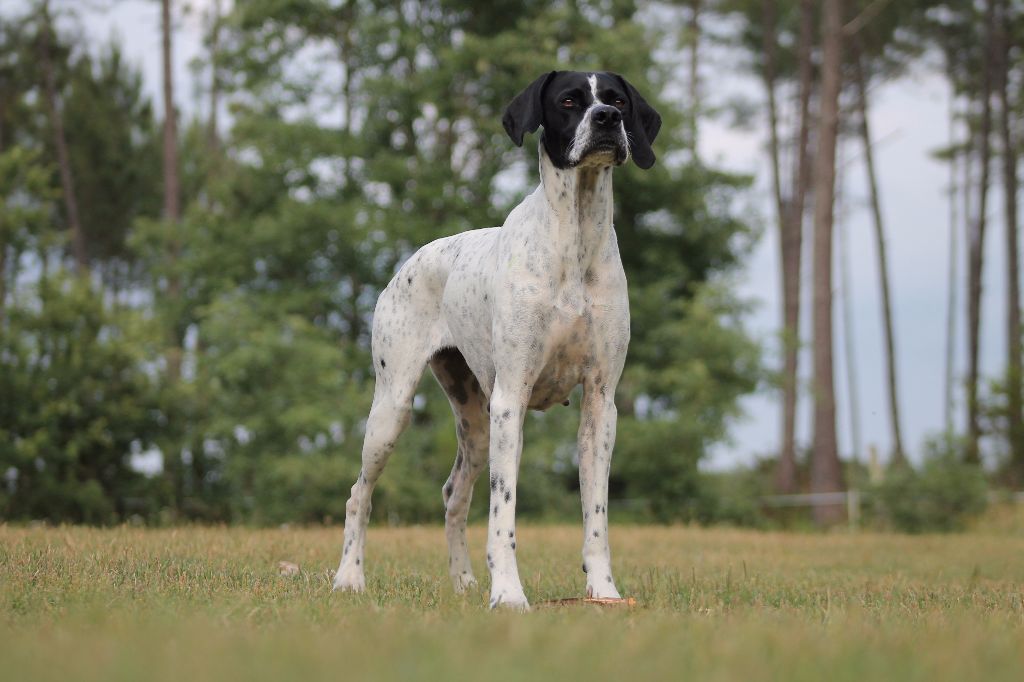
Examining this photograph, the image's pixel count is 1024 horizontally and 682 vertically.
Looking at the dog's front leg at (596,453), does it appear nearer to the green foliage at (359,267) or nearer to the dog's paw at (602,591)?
the dog's paw at (602,591)

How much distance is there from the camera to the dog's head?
5.25m

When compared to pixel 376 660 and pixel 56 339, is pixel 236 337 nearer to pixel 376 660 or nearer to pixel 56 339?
pixel 56 339

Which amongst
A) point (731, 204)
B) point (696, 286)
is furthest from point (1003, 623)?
point (731, 204)

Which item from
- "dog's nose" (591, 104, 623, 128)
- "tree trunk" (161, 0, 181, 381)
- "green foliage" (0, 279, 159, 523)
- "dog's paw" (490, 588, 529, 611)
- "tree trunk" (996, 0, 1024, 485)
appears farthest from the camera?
"tree trunk" (996, 0, 1024, 485)

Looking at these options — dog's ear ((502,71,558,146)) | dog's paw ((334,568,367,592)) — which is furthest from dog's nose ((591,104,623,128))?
dog's paw ((334,568,367,592))

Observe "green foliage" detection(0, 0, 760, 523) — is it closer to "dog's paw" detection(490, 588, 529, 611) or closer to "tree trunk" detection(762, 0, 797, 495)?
"tree trunk" detection(762, 0, 797, 495)

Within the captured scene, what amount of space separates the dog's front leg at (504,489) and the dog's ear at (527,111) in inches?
47.9

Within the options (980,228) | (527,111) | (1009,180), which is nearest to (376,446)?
(527,111)

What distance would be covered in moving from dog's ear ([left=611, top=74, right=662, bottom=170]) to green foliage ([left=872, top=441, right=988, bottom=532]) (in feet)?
43.6

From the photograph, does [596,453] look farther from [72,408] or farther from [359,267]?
[359,267]

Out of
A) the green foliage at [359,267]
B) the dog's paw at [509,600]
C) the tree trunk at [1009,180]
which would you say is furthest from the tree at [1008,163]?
the dog's paw at [509,600]

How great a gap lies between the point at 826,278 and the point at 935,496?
3983 millimetres

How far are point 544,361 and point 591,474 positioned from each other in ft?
2.04

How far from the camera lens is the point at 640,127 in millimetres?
5586
